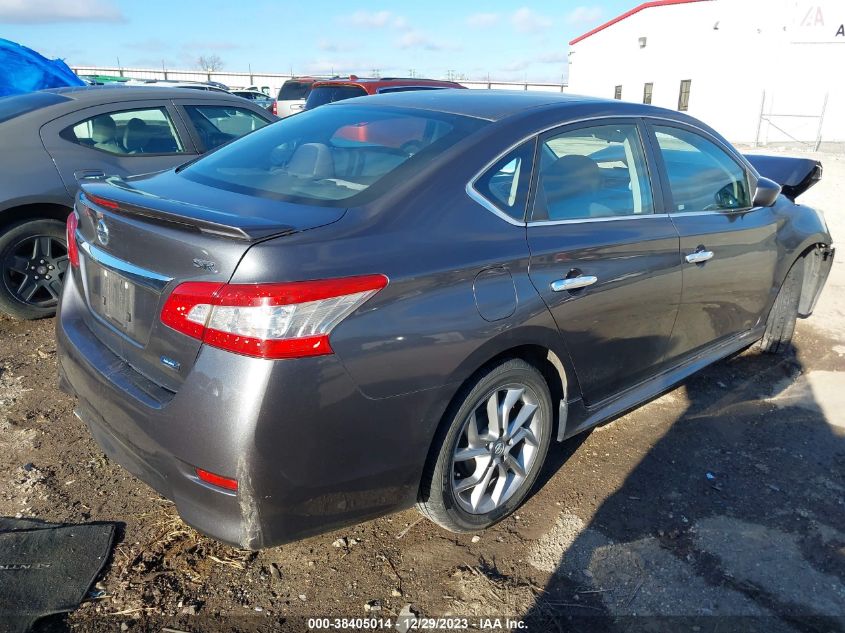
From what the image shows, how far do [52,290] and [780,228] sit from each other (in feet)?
16.6

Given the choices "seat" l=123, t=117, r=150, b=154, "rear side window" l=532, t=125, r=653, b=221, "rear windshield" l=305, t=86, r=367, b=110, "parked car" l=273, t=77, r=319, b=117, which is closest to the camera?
"rear side window" l=532, t=125, r=653, b=221

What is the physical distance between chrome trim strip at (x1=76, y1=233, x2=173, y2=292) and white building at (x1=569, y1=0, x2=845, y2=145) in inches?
883

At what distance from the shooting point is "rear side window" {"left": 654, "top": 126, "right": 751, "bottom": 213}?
3.50m

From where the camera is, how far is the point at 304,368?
6.63ft

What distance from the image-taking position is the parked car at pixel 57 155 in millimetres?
4641

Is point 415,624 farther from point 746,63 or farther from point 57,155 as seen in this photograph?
point 746,63

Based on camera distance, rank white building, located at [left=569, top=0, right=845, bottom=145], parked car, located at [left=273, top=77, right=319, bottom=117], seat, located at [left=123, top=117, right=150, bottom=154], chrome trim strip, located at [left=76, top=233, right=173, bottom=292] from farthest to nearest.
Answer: white building, located at [left=569, top=0, right=845, bottom=145] < parked car, located at [left=273, top=77, right=319, bottom=117] < seat, located at [left=123, top=117, right=150, bottom=154] < chrome trim strip, located at [left=76, top=233, right=173, bottom=292]

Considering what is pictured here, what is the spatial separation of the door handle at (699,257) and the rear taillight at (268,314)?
2038mm

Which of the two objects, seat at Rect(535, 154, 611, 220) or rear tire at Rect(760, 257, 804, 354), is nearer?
seat at Rect(535, 154, 611, 220)

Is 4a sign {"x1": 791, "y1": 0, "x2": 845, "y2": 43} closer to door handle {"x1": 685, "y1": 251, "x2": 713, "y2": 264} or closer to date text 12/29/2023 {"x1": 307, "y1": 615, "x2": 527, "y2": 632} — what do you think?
door handle {"x1": 685, "y1": 251, "x2": 713, "y2": 264}

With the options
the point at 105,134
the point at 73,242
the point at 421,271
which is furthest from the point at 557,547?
the point at 105,134

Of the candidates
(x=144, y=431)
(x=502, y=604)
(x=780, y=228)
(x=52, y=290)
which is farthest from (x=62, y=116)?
(x=780, y=228)

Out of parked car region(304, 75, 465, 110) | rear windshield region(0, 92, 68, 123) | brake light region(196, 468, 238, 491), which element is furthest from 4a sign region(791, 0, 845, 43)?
brake light region(196, 468, 238, 491)

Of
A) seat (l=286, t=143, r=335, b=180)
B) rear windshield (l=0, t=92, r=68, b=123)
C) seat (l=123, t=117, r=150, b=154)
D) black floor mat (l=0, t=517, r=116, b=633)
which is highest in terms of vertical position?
rear windshield (l=0, t=92, r=68, b=123)
